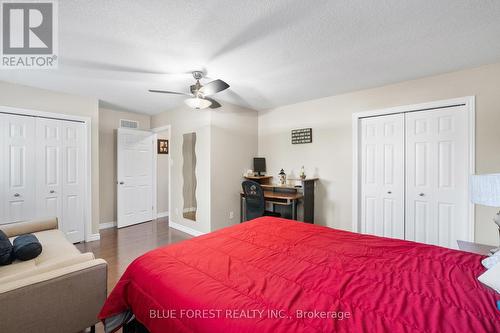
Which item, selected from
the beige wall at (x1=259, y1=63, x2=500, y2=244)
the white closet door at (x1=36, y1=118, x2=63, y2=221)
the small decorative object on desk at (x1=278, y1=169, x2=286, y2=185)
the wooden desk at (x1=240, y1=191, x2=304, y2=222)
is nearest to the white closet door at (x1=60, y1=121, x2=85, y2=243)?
the white closet door at (x1=36, y1=118, x2=63, y2=221)

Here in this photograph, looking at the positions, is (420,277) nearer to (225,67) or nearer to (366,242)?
(366,242)

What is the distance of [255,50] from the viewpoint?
218 centimetres

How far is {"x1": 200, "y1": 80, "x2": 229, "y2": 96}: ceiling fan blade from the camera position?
2.33m

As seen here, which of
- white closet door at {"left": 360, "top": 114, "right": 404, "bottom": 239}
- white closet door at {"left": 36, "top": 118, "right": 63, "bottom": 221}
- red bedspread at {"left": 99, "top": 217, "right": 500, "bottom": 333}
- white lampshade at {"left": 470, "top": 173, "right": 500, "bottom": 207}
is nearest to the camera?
red bedspread at {"left": 99, "top": 217, "right": 500, "bottom": 333}

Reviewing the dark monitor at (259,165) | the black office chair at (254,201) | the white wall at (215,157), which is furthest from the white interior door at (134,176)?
the black office chair at (254,201)

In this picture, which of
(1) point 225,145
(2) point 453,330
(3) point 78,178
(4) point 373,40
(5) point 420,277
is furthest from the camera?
(1) point 225,145

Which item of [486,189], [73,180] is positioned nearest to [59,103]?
[73,180]

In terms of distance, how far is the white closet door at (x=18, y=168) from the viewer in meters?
3.00

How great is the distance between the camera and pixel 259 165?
4.40 m

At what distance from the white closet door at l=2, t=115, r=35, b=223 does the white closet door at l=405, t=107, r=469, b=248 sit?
539 centimetres

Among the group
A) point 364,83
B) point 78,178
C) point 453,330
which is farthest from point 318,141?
point 78,178

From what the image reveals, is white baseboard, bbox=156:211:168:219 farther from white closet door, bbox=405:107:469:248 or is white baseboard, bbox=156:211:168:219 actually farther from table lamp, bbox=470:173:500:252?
table lamp, bbox=470:173:500:252

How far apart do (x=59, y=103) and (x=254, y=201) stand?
11.2ft

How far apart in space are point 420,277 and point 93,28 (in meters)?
2.87
